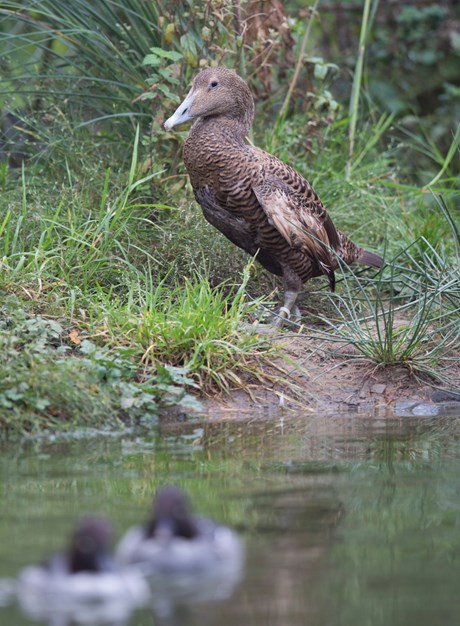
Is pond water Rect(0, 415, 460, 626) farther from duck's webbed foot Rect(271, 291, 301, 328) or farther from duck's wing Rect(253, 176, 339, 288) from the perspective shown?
duck's wing Rect(253, 176, 339, 288)

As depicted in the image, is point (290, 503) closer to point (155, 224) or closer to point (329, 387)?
point (329, 387)

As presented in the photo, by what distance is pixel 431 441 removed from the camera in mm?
5547

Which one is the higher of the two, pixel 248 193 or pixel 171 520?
pixel 248 193

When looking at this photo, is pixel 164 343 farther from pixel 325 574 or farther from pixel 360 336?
pixel 325 574

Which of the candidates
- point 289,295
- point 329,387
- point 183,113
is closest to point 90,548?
point 329,387

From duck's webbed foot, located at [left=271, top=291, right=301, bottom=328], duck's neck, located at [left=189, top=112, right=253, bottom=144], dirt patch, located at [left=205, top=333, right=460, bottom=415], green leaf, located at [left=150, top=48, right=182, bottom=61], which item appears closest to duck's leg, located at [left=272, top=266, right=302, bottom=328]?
duck's webbed foot, located at [left=271, top=291, right=301, bottom=328]

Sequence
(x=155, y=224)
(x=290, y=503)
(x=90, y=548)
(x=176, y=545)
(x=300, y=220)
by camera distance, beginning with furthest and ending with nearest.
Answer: (x=155, y=224)
(x=300, y=220)
(x=290, y=503)
(x=176, y=545)
(x=90, y=548)

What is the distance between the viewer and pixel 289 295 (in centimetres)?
729

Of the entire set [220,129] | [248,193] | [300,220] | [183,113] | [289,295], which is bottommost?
[289,295]

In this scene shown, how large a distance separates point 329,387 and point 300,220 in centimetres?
109

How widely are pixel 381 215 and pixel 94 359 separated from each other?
323 centimetres

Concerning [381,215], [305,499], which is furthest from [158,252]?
[305,499]

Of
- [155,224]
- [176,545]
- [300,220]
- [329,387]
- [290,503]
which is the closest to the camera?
[176,545]

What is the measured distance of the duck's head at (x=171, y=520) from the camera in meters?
3.52
